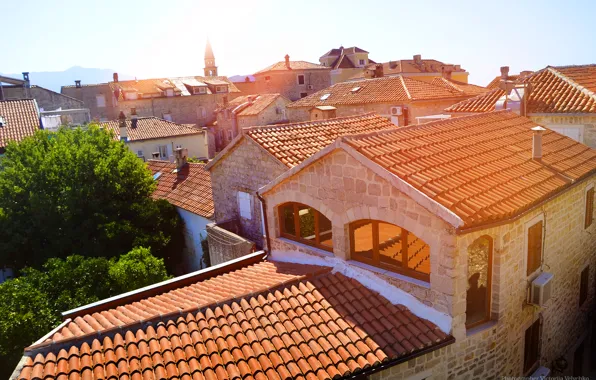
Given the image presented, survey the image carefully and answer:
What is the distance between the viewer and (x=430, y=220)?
24.6ft

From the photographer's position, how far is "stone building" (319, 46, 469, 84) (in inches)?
2079

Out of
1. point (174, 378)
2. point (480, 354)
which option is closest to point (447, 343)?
point (480, 354)

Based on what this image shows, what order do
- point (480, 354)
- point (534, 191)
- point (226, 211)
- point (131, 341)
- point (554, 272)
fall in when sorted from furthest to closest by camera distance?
1. point (226, 211)
2. point (554, 272)
3. point (534, 191)
4. point (480, 354)
5. point (131, 341)

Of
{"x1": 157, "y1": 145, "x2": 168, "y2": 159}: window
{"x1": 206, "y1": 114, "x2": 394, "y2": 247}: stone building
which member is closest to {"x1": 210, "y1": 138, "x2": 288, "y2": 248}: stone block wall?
{"x1": 206, "y1": 114, "x2": 394, "y2": 247}: stone building

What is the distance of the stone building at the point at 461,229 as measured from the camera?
7.63 metres

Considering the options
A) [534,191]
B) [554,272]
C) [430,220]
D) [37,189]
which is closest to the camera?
[430,220]

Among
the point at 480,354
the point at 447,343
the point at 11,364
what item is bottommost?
the point at 11,364

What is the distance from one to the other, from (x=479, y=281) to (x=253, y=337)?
4.37m

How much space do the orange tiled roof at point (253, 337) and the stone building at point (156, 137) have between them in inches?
1196

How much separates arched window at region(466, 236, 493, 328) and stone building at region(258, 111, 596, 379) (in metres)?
0.02

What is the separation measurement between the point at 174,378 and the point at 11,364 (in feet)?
28.7

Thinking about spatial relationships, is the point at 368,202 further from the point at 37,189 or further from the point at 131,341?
the point at 37,189

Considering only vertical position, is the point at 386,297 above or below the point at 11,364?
above

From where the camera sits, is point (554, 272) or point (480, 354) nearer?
point (480, 354)
